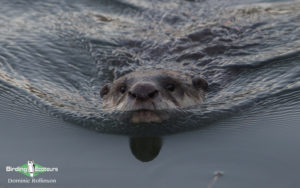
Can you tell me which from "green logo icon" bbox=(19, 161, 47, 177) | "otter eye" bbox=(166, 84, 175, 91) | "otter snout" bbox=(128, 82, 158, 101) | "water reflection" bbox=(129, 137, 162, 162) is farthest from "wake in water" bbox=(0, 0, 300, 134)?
"green logo icon" bbox=(19, 161, 47, 177)

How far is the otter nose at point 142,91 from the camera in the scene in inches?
230

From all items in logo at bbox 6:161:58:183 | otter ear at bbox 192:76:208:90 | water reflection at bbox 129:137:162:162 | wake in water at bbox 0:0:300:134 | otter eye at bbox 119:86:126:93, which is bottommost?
logo at bbox 6:161:58:183

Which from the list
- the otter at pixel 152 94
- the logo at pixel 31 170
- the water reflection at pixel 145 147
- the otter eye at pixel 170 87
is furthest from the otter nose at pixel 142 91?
the logo at pixel 31 170

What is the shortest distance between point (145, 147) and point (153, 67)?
7.85 feet

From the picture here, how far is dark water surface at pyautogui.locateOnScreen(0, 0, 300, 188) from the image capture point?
17.8 ft

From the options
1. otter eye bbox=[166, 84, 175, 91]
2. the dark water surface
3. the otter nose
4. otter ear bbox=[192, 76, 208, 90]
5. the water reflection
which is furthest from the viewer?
otter ear bbox=[192, 76, 208, 90]

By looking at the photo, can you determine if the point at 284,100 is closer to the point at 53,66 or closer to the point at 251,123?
the point at 251,123

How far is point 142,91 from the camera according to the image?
583cm

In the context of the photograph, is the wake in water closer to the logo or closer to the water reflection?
the water reflection

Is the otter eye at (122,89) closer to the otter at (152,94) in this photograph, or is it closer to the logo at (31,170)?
the otter at (152,94)

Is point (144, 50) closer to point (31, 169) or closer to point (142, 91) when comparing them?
point (142, 91)

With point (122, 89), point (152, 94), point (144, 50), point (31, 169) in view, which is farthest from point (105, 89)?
point (31, 169)

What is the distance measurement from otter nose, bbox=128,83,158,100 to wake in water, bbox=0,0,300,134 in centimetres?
55

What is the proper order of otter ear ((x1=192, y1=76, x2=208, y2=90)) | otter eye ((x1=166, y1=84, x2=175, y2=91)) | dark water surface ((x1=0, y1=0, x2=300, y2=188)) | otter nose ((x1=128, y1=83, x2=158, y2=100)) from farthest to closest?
otter ear ((x1=192, y1=76, x2=208, y2=90)) → otter eye ((x1=166, y1=84, x2=175, y2=91)) → otter nose ((x1=128, y1=83, x2=158, y2=100)) → dark water surface ((x1=0, y1=0, x2=300, y2=188))
